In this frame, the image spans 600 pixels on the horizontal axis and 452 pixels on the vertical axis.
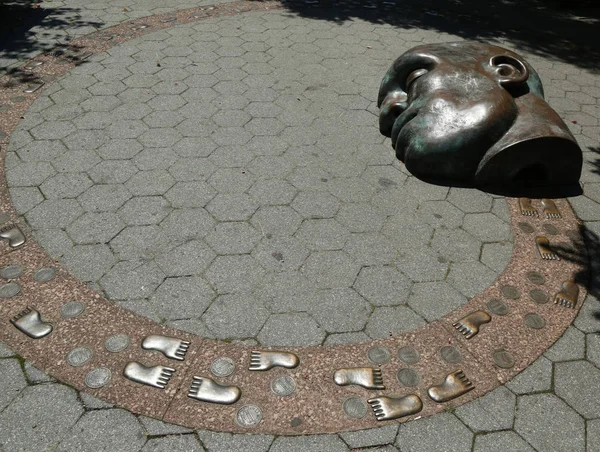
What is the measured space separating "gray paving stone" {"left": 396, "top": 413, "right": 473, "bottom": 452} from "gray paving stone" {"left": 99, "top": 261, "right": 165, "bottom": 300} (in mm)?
2093

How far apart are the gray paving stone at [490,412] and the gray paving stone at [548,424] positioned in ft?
0.19

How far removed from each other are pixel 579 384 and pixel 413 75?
3572mm

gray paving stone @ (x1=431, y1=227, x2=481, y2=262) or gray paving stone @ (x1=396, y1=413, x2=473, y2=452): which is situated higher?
gray paving stone @ (x1=431, y1=227, x2=481, y2=262)

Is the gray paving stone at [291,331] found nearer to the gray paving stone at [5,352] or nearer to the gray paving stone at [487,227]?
the gray paving stone at [5,352]

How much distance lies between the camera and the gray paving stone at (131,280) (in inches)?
151

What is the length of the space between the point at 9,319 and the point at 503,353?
3.50m

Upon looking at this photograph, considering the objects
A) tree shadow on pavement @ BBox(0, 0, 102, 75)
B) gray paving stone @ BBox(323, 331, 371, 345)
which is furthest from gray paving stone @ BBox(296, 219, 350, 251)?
tree shadow on pavement @ BBox(0, 0, 102, 75)

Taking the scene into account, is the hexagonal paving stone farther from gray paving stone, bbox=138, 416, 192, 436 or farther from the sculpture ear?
the sculpture ear

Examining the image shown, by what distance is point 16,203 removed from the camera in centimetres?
455

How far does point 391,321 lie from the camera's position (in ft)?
12.2

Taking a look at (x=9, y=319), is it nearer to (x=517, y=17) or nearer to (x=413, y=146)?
(x=413, y=146)

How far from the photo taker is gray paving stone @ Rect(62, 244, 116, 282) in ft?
13.0

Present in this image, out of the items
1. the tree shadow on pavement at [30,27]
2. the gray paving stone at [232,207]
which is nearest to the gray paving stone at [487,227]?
the gray paving stone at [232,207]

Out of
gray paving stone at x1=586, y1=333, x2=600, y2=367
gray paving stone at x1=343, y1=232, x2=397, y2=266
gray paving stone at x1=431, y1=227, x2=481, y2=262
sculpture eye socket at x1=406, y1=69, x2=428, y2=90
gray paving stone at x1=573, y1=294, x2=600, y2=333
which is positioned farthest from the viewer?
sculpture eye socket at x1=406, y1=69, x2=428, y2=90
